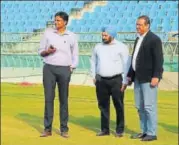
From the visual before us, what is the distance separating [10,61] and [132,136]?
15.3m

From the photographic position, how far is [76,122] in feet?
30.6

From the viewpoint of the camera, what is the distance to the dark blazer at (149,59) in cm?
714

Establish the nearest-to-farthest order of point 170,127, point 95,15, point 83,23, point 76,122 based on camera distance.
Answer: point 170,127, point 76,122, point 83,23, point 95,15

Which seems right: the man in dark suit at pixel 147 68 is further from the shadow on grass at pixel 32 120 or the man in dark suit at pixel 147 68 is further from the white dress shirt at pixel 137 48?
the shadow on grass at pixel 32 120

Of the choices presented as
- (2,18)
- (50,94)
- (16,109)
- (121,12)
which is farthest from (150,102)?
(2,18)

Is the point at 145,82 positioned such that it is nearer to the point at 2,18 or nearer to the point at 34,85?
the point at 34,85

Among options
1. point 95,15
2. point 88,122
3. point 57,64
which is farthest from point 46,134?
point 95,15

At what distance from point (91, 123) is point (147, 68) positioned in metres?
2.33

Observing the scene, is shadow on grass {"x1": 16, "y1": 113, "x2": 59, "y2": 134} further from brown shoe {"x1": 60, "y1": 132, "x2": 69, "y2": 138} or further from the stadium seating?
the stadium seating

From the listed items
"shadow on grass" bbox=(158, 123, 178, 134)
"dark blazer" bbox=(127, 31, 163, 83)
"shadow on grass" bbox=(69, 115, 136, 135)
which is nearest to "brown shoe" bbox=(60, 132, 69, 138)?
"shadow on grass" bbox=(69, 115, 136, 135)

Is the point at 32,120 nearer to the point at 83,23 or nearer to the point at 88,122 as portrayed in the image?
the point at 88,122

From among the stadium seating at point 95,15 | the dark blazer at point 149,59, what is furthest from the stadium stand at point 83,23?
the dark blazer at point 149,59

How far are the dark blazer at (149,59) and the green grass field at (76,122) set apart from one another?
3.00ft

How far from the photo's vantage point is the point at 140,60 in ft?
23.8
